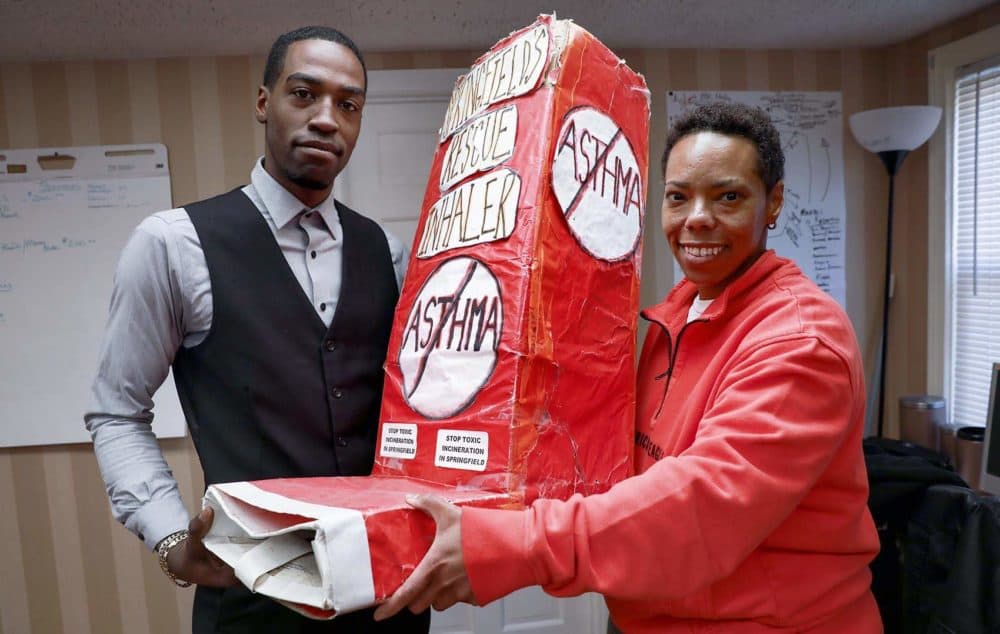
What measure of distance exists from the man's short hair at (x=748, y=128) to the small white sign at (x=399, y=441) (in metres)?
0.59

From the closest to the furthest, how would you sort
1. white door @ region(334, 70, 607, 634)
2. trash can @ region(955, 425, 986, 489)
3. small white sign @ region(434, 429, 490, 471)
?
small white sign @ region(434, 429, 490, 471) → trash can @ region(955, 425, 986, 489) → white door @ region(334, 70, 607, 634)

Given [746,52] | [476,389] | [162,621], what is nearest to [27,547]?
[162,621]

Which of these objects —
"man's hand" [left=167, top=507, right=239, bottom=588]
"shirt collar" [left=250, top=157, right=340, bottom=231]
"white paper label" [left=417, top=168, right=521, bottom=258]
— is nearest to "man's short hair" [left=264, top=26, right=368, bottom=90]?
"shirt collar" [left=250, top=157, right=340, bottom=231]

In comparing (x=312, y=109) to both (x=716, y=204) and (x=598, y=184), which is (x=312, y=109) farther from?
(x=716, y=204)

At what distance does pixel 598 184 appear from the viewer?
0.95 meters

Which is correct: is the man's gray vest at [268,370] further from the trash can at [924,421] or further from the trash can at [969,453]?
the trash can at [924,421]

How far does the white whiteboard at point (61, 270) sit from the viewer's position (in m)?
2.19

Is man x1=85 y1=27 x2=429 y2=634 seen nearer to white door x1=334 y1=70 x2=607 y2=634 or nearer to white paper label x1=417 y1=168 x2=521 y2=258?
white paper label x1=417 y1=168 x2=521 y2=258

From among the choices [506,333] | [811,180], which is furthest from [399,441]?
[811,180]

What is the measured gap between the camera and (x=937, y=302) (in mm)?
2352

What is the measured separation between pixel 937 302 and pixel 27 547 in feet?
11.3

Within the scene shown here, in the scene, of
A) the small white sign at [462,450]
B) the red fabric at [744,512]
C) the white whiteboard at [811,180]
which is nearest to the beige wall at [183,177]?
the white whiteboard at [811,180]

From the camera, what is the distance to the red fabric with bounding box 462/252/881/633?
721 millimetres

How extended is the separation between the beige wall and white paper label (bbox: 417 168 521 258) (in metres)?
1.42
